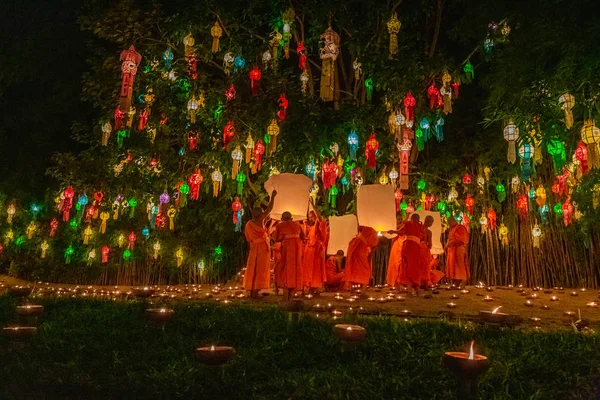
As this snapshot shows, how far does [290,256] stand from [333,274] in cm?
220

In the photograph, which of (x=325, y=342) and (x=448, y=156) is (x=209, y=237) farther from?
(x=325, y=342)

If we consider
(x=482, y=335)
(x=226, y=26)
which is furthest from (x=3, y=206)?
(x=482, y=335)

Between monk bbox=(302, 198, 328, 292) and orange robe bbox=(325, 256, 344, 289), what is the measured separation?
2.08 ft

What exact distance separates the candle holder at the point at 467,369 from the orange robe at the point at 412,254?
4824 mm

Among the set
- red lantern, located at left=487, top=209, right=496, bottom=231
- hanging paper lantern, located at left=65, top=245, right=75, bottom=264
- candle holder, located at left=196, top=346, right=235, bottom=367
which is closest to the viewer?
candle holder, located at left=196, top=346, right=235, bottom=367

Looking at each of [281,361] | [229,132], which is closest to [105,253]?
[229,132]

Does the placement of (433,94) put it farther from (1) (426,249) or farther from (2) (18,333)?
(2) (18,333)

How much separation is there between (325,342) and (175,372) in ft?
3.72

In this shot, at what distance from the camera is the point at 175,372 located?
3.71 m

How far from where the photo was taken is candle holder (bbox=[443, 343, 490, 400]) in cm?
274

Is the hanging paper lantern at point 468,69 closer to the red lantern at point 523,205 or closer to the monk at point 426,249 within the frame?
the monk at point 426,249

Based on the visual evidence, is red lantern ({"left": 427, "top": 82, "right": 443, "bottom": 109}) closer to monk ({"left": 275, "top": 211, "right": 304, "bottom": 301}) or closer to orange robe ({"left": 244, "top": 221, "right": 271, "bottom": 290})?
monk ({"left": 275, "top": 211, "right": 304, "bottom": 301})

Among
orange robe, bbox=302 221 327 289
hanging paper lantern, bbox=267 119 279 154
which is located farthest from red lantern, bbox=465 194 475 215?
hanging paper lantern, bbox=267 119 279 154

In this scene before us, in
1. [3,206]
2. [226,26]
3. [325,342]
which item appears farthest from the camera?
[3,206]
